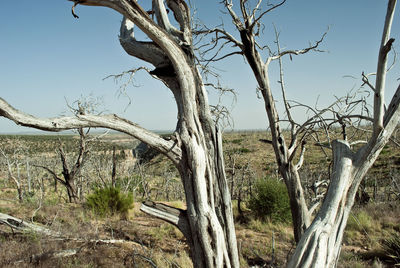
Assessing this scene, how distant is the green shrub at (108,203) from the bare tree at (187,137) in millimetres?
6840

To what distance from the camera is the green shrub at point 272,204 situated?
9547 mm

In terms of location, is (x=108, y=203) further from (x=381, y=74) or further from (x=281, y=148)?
(x=381, y=74)

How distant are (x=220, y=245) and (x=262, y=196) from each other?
24.7 feet

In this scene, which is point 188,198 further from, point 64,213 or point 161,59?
point 64,213

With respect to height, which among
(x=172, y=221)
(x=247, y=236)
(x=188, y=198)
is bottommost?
(x=247, y=236)

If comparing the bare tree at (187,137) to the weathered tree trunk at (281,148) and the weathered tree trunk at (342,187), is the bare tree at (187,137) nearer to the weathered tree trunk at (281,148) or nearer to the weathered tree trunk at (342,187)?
the weathered tree trunk at (342,187)

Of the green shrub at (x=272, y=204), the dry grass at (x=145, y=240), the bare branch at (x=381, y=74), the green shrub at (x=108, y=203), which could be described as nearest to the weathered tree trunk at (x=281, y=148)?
the dry grass at (x=145, y=240)

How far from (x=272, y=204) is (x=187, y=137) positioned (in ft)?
25.4

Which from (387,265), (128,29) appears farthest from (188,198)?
(387,265)

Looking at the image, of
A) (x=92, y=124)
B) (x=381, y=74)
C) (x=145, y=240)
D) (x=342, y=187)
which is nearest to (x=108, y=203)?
(x=145, y=240)

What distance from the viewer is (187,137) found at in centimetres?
270

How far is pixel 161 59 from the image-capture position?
2.96 meters

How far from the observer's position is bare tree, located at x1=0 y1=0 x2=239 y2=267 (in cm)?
256

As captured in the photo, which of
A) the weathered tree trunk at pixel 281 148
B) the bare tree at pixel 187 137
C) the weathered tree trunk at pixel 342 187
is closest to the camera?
the weathered tree trunk at pixel 342 187
